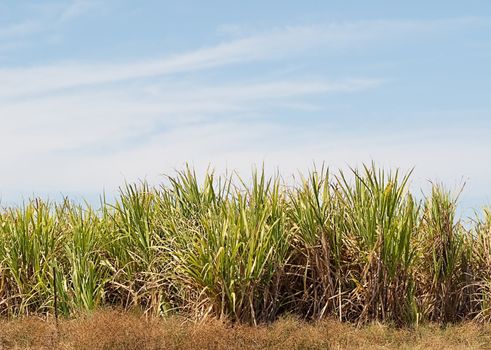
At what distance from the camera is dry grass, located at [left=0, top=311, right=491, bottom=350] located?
8203 mm

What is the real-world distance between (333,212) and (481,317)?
282cm

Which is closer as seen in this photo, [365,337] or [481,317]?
[365,337]

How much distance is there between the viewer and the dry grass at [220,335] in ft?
26.9

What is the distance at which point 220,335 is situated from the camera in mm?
8289

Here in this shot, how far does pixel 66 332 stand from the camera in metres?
9.13

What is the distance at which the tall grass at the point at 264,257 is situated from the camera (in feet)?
30.9

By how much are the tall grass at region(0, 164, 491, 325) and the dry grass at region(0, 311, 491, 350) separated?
0.37 metres

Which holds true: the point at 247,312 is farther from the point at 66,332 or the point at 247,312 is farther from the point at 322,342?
the point at 66,332

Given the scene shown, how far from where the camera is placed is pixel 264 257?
9.42 meters

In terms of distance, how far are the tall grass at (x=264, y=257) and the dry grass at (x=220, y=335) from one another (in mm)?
371

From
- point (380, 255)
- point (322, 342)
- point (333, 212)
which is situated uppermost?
point (333, 212)

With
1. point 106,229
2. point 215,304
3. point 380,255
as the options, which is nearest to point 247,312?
point 215,304

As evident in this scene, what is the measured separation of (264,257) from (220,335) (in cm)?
147

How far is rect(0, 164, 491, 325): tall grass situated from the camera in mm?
9406
